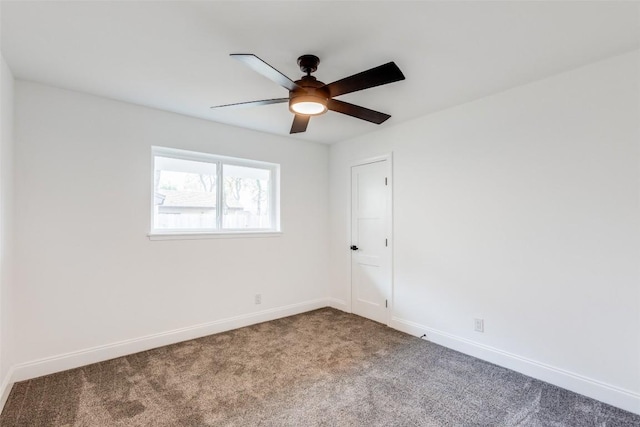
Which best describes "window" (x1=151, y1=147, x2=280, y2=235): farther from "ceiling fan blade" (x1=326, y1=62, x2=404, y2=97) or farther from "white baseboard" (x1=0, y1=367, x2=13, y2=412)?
"ceiling fan blade" (x1=326, y1=62, x2=404, y2=97)

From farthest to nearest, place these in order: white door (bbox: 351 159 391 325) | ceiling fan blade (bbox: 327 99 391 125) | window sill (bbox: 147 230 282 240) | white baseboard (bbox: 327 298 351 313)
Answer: white baseboard (bbox: 327 298 351 313), white door (bbox: 351 159 391 325), window sill (bbox: 147 230 282 240), ceiling fan blade (bbox: 327 99 391 125)

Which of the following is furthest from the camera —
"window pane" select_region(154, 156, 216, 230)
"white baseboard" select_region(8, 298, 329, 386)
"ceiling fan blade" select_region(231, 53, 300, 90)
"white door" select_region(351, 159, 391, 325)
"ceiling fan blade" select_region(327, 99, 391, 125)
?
"white door" select_region(351, 159, 391, 325)

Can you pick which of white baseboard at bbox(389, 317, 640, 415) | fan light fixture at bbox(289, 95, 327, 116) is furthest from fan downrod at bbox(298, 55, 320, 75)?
white baseboard at bbox(389, 317, 640, 415)

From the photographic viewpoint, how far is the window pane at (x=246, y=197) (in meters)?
3.77

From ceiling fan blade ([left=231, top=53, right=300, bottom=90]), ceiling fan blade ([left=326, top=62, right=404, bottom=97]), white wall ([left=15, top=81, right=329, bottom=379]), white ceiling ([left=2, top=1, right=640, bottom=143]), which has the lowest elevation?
white wall ([left=15, top=81, right=329, bottom=379])

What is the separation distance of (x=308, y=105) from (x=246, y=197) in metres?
2.03

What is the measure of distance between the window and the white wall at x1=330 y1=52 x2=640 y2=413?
5.82 feet

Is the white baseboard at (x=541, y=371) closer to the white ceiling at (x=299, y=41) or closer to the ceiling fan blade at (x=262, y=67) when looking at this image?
the white ceiling at (x=299, y=41)

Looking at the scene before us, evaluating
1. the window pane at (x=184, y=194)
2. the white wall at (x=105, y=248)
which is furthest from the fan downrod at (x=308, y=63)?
the window pane at (x=184, y=194)

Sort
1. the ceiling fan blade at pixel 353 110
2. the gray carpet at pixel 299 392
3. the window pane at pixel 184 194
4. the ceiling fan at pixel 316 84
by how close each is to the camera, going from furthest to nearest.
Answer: the window pane at pixel 184 194, the ceiling fan blade at pixel 353 110, the gray carpet at pixel 299 392, the ceiling fan at pixel 316 84

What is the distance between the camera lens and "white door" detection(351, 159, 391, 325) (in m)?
3.76

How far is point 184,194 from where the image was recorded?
343 cm

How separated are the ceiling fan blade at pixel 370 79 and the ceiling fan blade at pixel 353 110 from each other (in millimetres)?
187

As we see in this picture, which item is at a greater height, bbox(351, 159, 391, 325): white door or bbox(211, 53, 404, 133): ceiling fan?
bbox(211, 53, 404, 133): ceiling fan
